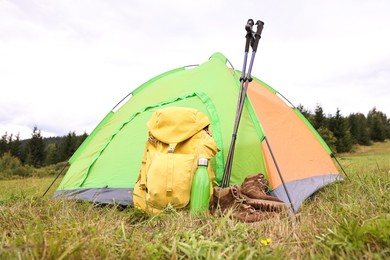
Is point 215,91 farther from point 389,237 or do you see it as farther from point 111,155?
point 389,237

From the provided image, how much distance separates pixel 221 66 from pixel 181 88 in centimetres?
70

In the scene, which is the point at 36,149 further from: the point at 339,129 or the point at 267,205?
the point at 267,205

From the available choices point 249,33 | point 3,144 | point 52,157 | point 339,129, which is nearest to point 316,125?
point 339,129

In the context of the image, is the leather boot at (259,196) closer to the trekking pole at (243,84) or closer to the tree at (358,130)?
the trekking pole at (243,84)

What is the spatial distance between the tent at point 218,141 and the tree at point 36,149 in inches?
2010

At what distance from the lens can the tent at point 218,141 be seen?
3.82m

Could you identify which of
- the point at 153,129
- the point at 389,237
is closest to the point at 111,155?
the point at 153,129

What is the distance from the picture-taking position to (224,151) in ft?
12.5

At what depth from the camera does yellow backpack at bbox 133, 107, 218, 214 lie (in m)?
3.02

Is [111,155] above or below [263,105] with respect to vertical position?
below

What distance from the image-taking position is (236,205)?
3.03 metres

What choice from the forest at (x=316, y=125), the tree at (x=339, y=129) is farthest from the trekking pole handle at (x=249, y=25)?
the tree at (x=339, y=129)

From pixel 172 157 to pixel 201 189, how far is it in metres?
0.43

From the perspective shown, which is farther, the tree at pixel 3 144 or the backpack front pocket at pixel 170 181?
the tree at pixel 3 144
